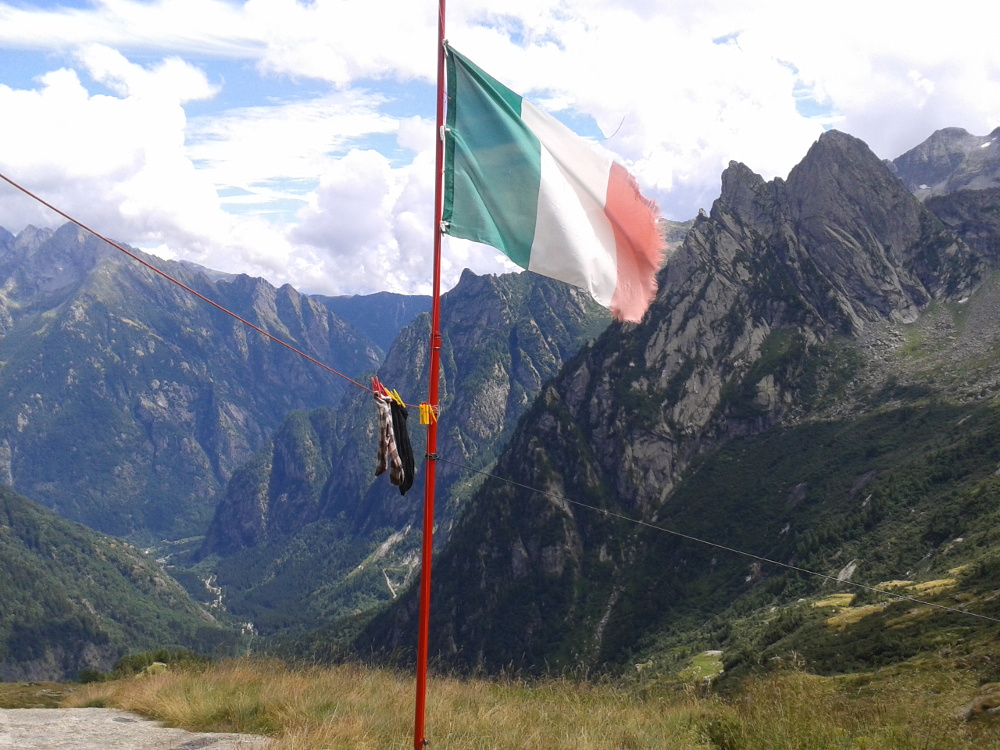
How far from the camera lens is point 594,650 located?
585 feet

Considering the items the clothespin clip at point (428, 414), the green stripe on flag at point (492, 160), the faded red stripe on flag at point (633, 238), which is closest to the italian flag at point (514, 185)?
the green stripe on flag at point (492, 160)

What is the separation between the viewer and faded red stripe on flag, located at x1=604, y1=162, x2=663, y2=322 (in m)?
13.3

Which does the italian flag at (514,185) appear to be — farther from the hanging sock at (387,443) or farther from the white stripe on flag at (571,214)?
the hanging sock at (387,443)

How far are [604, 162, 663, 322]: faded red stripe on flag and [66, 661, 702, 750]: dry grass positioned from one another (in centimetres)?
707

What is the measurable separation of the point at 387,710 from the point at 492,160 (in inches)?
393

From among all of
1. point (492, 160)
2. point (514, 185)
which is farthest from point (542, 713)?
point (492, 160)

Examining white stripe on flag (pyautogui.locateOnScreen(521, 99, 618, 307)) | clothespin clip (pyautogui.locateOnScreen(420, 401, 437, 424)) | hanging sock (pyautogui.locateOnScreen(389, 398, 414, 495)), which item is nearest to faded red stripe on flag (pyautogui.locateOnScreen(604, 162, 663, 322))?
white stripe on flag (pyautogui.locateOnScreen(521, 99, 618, 307))

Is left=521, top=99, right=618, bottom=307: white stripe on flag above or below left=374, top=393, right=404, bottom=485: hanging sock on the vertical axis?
above

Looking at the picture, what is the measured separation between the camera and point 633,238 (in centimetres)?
1343

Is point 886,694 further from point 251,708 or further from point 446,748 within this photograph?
point 251,708

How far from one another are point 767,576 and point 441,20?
508 ft

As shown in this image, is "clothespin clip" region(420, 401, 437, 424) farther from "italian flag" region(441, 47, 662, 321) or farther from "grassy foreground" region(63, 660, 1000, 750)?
"grassy foreground" region(63, 660, 1000, 750)

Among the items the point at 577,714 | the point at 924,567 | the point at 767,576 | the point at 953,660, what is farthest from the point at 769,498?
the point at 577,714

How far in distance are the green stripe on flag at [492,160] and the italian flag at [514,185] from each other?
0.02 m
